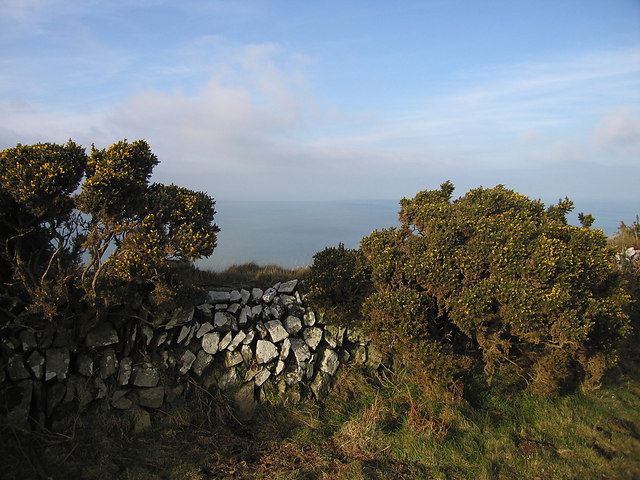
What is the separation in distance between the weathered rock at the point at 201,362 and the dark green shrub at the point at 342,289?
223 centimetres

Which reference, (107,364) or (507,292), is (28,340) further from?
(507,292)

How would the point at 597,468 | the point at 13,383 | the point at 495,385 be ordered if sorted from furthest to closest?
1. the point at 495,385
2. the point at 13,383
3. the point at 597,468

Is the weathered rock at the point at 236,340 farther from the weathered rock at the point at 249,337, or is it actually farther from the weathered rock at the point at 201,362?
the weathered rock at the point at 201,362

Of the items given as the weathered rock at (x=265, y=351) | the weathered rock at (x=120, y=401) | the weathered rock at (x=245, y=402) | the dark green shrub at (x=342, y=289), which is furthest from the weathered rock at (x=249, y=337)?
the weathered rock at (x=120, y=401)

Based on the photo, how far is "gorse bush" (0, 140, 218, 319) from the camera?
600cm

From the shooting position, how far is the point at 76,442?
6.08m

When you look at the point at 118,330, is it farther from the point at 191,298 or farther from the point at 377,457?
the point at 377,457

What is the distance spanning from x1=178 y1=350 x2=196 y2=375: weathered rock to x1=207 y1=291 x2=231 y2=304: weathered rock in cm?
107

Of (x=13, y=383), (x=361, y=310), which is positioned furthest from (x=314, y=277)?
(x=13, y=383)

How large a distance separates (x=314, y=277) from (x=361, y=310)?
121cm

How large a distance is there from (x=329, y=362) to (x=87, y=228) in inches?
199

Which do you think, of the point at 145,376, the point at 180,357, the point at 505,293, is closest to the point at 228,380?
the point at 180,357

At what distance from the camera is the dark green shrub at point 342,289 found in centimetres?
769

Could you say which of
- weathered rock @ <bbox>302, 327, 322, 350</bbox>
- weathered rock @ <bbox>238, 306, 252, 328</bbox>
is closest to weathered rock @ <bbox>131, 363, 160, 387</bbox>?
weathered rock @ <bbox>238, 306, 252, 328</bbox>
